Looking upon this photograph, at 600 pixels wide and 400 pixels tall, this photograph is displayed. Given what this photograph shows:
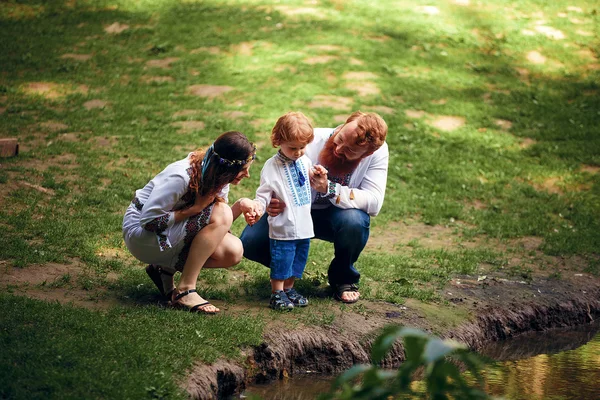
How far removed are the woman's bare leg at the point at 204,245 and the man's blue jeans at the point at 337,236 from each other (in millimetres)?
544

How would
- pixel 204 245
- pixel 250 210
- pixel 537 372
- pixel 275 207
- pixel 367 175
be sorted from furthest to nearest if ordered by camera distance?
pixel 367 175 → pixel 537 372 → pixel 275 207 → pixel 204 245 → pixel 250 210

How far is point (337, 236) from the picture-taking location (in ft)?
17.5

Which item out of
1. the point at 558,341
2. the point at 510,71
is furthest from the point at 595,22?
the point at 558,341

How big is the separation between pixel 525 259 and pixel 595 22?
9.86m

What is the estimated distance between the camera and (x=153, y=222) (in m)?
4.71

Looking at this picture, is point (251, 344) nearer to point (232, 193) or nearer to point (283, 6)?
point (232, 193)

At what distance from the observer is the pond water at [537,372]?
4.64 m

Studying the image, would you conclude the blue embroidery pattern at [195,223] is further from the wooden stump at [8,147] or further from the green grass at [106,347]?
the wooden stump at [8,147]

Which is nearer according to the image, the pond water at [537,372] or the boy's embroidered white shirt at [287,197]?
the pond water at [537,372]

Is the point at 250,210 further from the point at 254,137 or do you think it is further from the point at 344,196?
the point at 254,137

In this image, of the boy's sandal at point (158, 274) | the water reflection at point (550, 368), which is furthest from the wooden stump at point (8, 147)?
the water reflection at point (550, 368)

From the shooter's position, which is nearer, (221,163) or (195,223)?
(221,163)

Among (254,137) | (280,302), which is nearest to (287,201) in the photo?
(280,302)

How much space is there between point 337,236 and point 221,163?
115 centimetres
